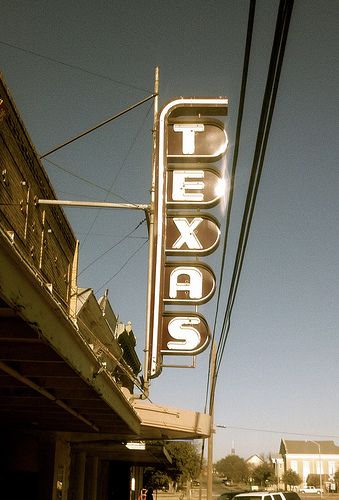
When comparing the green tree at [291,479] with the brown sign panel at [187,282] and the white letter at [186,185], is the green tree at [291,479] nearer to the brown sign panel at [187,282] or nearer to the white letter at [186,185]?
the brown sign panel at [187,282]

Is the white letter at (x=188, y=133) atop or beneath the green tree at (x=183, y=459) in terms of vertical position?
atop

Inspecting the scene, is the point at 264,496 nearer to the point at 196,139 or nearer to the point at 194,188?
the point at 194,188

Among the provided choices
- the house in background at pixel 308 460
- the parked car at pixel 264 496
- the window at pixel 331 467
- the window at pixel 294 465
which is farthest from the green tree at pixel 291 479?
the parked car at pixel 264 496

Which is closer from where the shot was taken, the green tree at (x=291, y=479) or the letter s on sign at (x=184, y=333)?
the letter s on sign at (x=184, y=333)

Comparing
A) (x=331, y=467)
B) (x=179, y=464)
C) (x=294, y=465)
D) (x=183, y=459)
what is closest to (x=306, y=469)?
(x=294, y=465)

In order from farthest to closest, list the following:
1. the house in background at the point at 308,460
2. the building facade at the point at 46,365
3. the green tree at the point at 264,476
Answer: the house in background at the point at 308,460
the green tree at the point at 264,476
the building facade at the point at 46,365

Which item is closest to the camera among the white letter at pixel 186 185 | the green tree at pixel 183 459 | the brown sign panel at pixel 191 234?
the brown sign panel at pixel 191 234

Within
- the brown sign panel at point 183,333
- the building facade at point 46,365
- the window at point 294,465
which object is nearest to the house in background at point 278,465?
the window at point 294,465

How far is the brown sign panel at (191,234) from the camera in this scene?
39.9 feet

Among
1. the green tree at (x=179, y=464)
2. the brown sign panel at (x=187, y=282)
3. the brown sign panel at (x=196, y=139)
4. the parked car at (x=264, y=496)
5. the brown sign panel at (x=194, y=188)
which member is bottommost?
the parked car at (x=264, y=496)

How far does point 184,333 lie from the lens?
38.9 feet

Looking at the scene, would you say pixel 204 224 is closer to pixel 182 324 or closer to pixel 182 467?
pixel 182 324

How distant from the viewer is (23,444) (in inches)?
412

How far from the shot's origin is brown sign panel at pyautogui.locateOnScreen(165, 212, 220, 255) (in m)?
12.1
